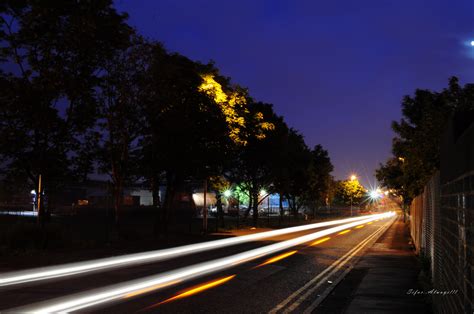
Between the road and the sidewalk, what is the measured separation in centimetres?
37

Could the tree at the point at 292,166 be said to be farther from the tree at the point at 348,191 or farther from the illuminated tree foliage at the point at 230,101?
the tree at the point at 348,191

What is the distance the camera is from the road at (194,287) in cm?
958

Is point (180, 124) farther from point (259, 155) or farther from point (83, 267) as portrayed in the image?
point (259, 155)

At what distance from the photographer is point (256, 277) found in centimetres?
1372

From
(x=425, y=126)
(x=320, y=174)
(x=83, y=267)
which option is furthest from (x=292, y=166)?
(x=83, y=267)

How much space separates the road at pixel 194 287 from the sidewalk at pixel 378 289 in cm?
37

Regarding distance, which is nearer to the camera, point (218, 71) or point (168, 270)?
point (168, 270)

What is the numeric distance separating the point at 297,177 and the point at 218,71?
2899 cm

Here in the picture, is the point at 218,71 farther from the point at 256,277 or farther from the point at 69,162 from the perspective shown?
the point at 256,277

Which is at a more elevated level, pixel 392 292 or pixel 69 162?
pixel 69 162

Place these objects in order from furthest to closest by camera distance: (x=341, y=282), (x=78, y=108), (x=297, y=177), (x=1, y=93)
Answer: (x=297, y=177)
(x=78, y=108)
(x=1, y=93)
(x=341, y=282)

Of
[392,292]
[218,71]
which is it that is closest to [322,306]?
[392,292]

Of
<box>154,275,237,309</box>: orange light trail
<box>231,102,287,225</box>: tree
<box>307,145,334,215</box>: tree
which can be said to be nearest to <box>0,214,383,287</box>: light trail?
<box>154,275,237,309</box>: orange light trail

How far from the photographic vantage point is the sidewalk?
9.73m
